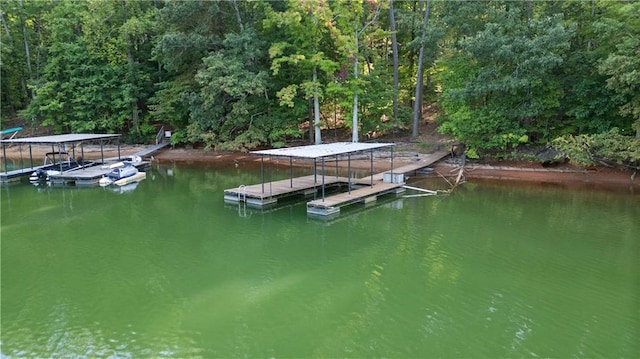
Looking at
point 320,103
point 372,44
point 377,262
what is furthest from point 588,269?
point 372,44

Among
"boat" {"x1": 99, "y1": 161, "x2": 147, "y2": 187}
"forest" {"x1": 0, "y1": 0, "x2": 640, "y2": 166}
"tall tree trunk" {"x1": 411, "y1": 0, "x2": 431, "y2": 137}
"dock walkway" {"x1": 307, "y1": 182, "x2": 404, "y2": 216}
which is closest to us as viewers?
"dock walkway" {"x1": 307, "y1": 182, "x2": 404, "y2": 216}

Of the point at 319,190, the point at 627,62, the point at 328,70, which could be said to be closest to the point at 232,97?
the point at 328,70

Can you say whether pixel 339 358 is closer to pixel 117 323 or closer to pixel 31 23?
pixel 117 323

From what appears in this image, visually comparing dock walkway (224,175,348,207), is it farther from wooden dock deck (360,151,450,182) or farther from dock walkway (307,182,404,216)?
wooden dock deck (360,151,450,182)

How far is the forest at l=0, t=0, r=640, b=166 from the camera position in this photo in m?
19.8

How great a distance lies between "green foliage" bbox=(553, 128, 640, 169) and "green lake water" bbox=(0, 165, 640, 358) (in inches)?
70.3

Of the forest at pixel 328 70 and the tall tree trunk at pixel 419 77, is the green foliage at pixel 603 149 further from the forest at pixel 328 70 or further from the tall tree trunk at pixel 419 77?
the tall tree trunk at pixel 419 77

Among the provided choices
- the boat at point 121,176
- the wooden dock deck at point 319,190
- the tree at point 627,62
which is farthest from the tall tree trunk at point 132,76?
the tree at point 627,62

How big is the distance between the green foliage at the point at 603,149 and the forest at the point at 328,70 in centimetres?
6

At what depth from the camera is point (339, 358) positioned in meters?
7.19

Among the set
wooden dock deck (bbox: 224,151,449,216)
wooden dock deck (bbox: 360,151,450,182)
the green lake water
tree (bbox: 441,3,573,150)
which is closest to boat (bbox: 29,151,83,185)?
the green lake water

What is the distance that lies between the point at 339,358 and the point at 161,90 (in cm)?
2629

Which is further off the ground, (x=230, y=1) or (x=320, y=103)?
(x=230, y=1)

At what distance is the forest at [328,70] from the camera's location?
19828 mm
